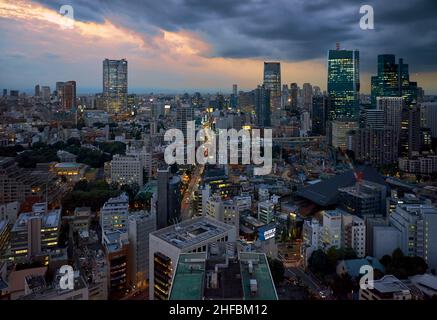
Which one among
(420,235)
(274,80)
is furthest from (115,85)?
(420,235)

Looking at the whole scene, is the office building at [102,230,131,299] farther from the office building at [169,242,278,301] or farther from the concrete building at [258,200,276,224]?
the concrete building at [258,200,276,224]

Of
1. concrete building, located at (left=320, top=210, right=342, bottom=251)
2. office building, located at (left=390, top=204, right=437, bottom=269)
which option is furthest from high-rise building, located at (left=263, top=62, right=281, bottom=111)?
office building, located at (left=390, top=204, right=437, bottom=269)

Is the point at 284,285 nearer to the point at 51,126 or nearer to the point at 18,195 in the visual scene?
the point at 18,195

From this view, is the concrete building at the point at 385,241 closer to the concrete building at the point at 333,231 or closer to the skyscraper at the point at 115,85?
the concrete building at the point at 333,231

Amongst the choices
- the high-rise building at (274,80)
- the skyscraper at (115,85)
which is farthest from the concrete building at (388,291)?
the high-rise building at (274,80)

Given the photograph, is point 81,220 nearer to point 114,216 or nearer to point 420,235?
point 114,216

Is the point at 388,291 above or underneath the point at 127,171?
underneath

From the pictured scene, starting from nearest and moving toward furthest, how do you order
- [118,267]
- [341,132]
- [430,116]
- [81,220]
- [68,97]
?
[118,267] → [81,220] → [430,116] → [341,132] → [68,97]
